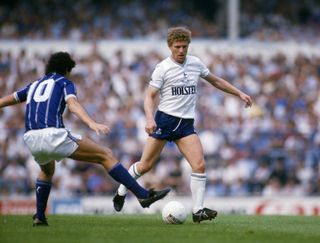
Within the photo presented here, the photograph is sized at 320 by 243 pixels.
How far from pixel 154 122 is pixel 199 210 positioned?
1.40m

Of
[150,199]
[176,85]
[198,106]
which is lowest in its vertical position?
[150,199]

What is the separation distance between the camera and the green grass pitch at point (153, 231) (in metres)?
9.70

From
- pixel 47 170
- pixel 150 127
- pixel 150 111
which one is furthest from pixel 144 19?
pixel 150 127

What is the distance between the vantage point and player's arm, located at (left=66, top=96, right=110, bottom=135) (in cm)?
993

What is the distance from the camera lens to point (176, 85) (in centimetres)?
1177

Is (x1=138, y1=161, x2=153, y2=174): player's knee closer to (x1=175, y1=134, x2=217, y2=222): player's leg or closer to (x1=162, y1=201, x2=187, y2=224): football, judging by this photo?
(x1=175, y1=134, x2=217, y2=222): player's leg

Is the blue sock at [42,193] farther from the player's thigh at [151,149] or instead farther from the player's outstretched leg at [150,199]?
the player's thigh at [151,149]

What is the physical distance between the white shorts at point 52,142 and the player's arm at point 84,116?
14.5 inches

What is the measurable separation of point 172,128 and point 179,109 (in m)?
0.27

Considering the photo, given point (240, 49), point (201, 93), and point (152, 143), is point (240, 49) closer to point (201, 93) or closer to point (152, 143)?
point (201, 93)

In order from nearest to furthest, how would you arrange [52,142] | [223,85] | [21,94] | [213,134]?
1. [52,142]
2. [21,94]
3. [223,85]
4. [213,134]

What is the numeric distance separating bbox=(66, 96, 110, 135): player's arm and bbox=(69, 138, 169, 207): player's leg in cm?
48

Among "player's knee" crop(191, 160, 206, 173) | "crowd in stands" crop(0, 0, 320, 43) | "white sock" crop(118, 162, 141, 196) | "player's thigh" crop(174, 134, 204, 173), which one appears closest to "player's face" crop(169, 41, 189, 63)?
"player's thigh" crop(174, 134, 204, 173)

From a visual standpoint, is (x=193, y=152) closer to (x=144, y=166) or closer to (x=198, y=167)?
(x=198, y=167)
